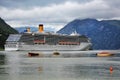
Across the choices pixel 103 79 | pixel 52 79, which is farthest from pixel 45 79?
pixel 103 79

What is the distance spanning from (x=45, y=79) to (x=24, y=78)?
3.25m

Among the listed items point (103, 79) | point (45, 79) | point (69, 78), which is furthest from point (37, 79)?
point (103, 79)

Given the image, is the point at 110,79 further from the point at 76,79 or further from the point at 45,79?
the point at 45,79

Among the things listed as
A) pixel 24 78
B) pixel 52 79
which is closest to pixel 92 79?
pixel 52 79

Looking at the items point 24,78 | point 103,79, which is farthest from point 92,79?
point 24,78

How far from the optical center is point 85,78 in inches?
2152

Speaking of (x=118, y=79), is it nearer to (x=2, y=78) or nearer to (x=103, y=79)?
(x=103, y=79)

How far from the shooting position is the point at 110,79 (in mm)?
54156

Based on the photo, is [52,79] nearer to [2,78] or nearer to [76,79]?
[76,79]

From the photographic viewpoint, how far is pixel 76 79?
53.3m

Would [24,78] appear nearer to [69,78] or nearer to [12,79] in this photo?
[12,79]

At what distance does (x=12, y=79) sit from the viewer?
53375 millimetres

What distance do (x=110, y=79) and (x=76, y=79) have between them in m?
4.60

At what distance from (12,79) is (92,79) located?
10.4m
